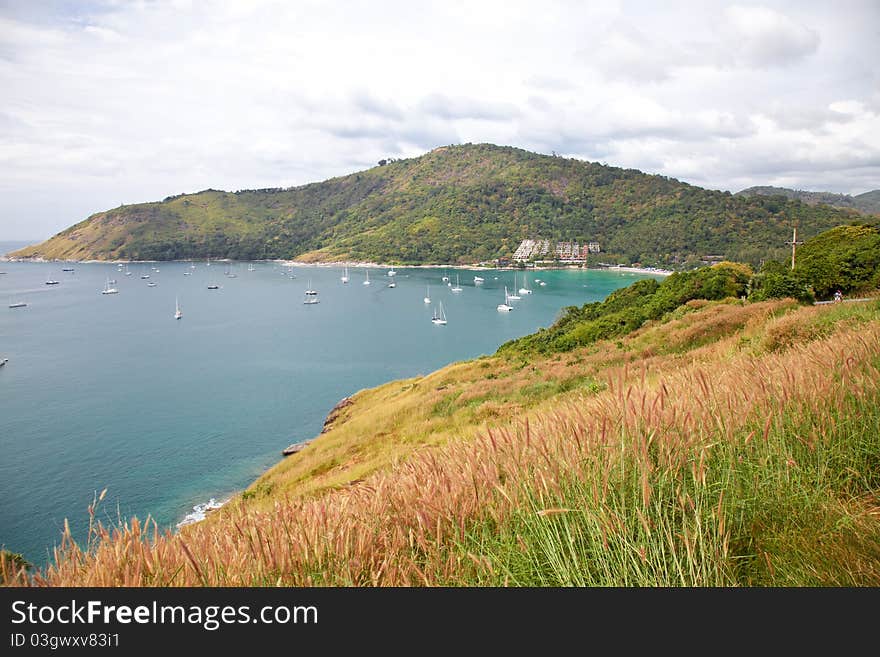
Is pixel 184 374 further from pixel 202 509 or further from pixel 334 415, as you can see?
pixel 202 509

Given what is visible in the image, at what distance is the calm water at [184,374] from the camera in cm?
2466

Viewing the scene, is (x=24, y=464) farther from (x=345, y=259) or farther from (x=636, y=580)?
(x=345, y=259)

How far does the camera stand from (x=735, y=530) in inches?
91.2

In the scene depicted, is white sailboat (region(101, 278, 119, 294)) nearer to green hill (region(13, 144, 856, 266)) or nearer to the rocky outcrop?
green hill (region(13, 144, 856, 266))

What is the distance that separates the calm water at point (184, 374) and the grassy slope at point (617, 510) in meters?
0.71

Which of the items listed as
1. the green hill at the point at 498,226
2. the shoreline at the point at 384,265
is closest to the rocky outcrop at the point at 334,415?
the shoreline at the point at 384,265

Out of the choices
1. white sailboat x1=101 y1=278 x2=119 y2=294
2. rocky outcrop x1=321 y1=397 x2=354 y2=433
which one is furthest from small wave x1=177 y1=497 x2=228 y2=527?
white sailboat x1=101 y1=278 x2=119 y2=294

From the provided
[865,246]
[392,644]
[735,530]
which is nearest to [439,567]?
[392,644]

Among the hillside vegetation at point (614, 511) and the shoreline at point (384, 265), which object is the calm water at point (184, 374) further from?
the shoreline at point (384, 265)

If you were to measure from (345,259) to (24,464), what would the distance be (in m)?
126

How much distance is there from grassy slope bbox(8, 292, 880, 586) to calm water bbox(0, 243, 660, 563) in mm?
706

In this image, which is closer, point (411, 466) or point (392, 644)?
point (392, 644)

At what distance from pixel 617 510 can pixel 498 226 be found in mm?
160824

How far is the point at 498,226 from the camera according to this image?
522ft
